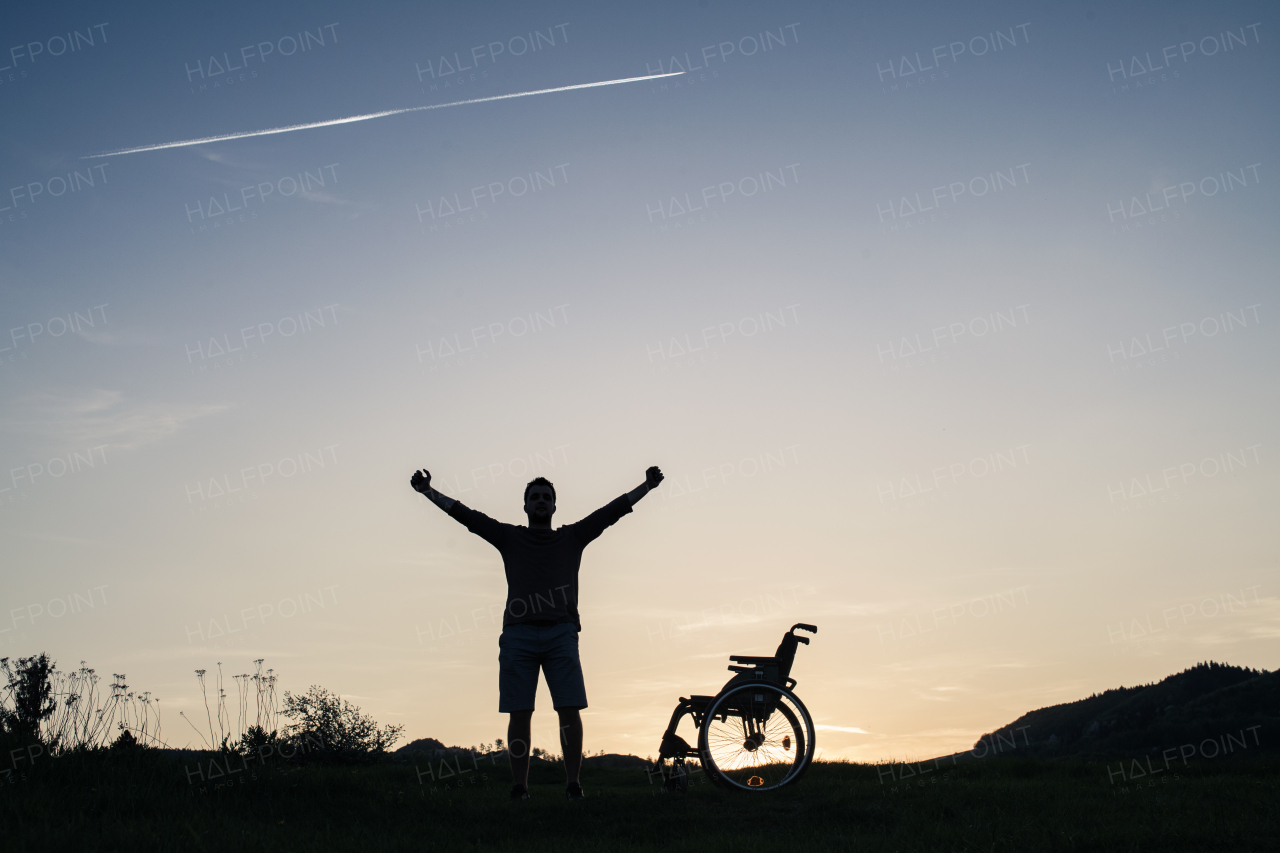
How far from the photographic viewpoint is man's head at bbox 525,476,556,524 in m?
7.90

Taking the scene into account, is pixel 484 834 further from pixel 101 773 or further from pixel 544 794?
pixel 101 773

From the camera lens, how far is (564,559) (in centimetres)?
771

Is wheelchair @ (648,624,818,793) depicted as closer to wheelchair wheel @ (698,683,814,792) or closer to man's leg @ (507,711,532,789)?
wheelchair wheel @ (698,683,814,792)

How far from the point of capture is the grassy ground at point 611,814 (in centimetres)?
561

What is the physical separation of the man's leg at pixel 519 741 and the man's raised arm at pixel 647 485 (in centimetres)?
210

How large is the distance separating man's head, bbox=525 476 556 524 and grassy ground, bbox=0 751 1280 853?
250 centimetres

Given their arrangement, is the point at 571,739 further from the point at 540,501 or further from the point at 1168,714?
the point at 1168,714

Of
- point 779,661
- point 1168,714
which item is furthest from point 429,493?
point 1168,714

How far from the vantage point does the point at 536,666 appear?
752 cm

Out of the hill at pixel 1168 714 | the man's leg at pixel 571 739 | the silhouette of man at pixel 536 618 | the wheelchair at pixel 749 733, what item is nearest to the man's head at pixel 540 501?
the silhouette of man at pixel 536 618

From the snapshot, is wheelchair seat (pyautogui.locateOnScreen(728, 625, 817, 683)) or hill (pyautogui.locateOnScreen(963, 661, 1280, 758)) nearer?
wheelchair seat (pyautogui.locateOnScreen(728, 625, 817, 683))

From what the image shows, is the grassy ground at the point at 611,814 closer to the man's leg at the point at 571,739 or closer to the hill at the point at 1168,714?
the man's leg at the point at 571,739

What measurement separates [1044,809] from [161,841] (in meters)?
6.45

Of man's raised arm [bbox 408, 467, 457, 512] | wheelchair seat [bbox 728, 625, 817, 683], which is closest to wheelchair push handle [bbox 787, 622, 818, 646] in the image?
wheelchair seat [bbox 728, 625, 817, 683]
